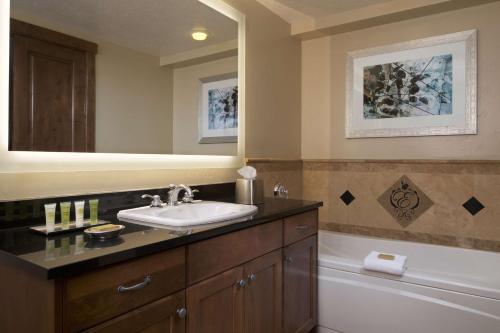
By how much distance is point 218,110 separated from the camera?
2.30m

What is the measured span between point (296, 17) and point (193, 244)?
2392 millimetres

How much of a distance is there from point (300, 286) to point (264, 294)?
387 millimetres

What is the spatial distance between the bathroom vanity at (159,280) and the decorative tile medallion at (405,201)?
4.16 feet

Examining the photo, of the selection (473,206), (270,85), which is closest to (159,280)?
(270,85)

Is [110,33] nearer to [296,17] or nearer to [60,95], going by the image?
[60,95]

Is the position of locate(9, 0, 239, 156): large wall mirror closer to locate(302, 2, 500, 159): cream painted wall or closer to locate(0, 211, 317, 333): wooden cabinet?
locate(0, 211, 317, 333): wooden cabinet

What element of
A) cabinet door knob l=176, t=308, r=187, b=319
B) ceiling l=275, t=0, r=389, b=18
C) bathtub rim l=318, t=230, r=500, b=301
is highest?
ceiling l=275, t=0, r=389, b=18

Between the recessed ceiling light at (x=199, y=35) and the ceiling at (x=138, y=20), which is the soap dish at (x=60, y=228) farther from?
the recessed ceiling light at (x=199, y=35)

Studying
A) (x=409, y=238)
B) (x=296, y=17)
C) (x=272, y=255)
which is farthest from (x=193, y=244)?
(x=296, y=17)

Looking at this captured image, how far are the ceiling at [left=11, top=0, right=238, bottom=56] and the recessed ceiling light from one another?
0.09ft

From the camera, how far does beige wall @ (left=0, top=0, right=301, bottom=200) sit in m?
1.53

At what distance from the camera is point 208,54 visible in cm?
219

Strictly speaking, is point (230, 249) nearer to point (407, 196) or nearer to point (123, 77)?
point (123, 77)

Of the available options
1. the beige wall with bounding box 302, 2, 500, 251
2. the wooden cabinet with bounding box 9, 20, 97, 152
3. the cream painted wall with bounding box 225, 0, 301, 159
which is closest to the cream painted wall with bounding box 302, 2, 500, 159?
the beige wall with bounding box 302, 2, 500, 251
